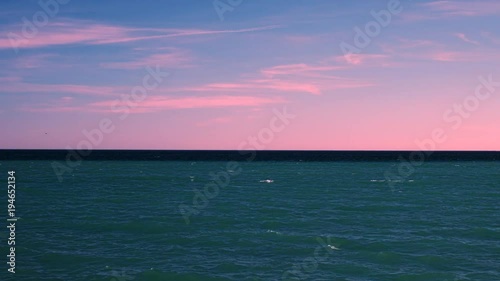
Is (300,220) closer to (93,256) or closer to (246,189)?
(93,256)

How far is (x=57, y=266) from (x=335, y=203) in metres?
28.4

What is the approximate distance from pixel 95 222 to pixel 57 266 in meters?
12.2

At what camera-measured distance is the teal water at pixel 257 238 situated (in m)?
21.4

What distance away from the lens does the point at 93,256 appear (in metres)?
23.7

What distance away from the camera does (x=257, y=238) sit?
28.2m

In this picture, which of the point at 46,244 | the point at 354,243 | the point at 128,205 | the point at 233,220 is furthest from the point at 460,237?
the point at 128,205

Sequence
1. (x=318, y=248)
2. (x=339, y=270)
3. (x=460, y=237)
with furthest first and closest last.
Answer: (x=460, y=237) → (x=318, y=248) → (x=339, y=270)

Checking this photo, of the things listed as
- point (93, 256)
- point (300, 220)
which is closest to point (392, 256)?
point (300, 220)

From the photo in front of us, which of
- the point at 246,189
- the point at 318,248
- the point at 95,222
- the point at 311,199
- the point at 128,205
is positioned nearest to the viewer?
the point at 318,248

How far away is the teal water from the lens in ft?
70.1

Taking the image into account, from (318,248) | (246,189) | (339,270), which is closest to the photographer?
(339,270)

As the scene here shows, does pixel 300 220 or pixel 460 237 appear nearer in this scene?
pixel 460 237

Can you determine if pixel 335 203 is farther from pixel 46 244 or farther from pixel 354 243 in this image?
pixel 46 244

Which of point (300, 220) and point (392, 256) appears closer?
point (392, 256)
